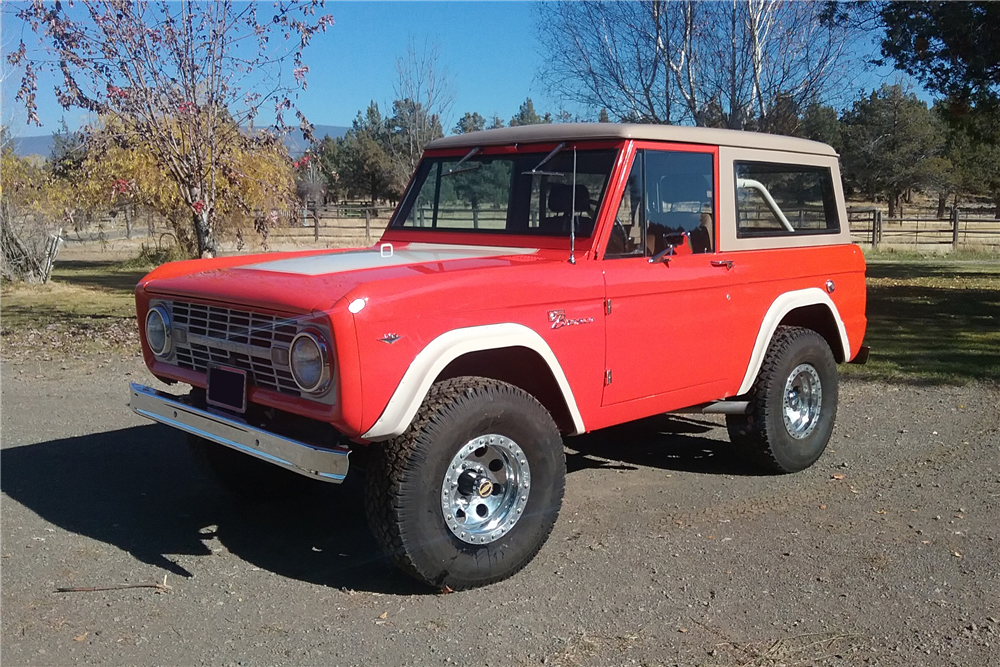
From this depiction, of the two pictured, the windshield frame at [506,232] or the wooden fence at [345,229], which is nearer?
the windshield frame at [506,232]

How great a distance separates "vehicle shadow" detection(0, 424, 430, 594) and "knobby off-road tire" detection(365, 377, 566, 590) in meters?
0.30

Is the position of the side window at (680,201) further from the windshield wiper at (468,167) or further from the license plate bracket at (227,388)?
the license plate bracket at (227,388)

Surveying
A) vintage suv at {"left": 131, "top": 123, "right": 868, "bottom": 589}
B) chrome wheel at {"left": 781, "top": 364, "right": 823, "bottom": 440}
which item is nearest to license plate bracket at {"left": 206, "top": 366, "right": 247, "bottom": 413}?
vintage suv at {"left": 131, "top": 123, "right": 868, "bottom": 589}

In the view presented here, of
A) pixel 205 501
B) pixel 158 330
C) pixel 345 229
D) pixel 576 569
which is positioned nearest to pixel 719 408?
pixel 576 569

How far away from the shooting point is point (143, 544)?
14.6 ft

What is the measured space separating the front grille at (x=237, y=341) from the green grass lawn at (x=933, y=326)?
6445 mm

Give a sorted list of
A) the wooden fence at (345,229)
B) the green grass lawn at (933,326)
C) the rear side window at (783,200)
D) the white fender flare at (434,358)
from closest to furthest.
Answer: the white fender flare at (434,358)
the rear side window at (783,200)
the green grass lawn at (933,326)
the wooden fence at (345,229)

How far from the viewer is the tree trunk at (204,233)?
9938mm

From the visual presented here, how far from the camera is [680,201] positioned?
496 centimetres

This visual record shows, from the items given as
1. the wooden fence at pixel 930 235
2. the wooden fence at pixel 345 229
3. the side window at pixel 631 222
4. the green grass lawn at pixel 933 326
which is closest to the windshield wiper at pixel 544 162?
the side window at pixel 631 222

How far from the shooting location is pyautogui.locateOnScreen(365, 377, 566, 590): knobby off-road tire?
3.67 m

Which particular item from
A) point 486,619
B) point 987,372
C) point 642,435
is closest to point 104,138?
point 642,435

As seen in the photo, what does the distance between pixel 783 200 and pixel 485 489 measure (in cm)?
297

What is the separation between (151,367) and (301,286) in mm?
1338
